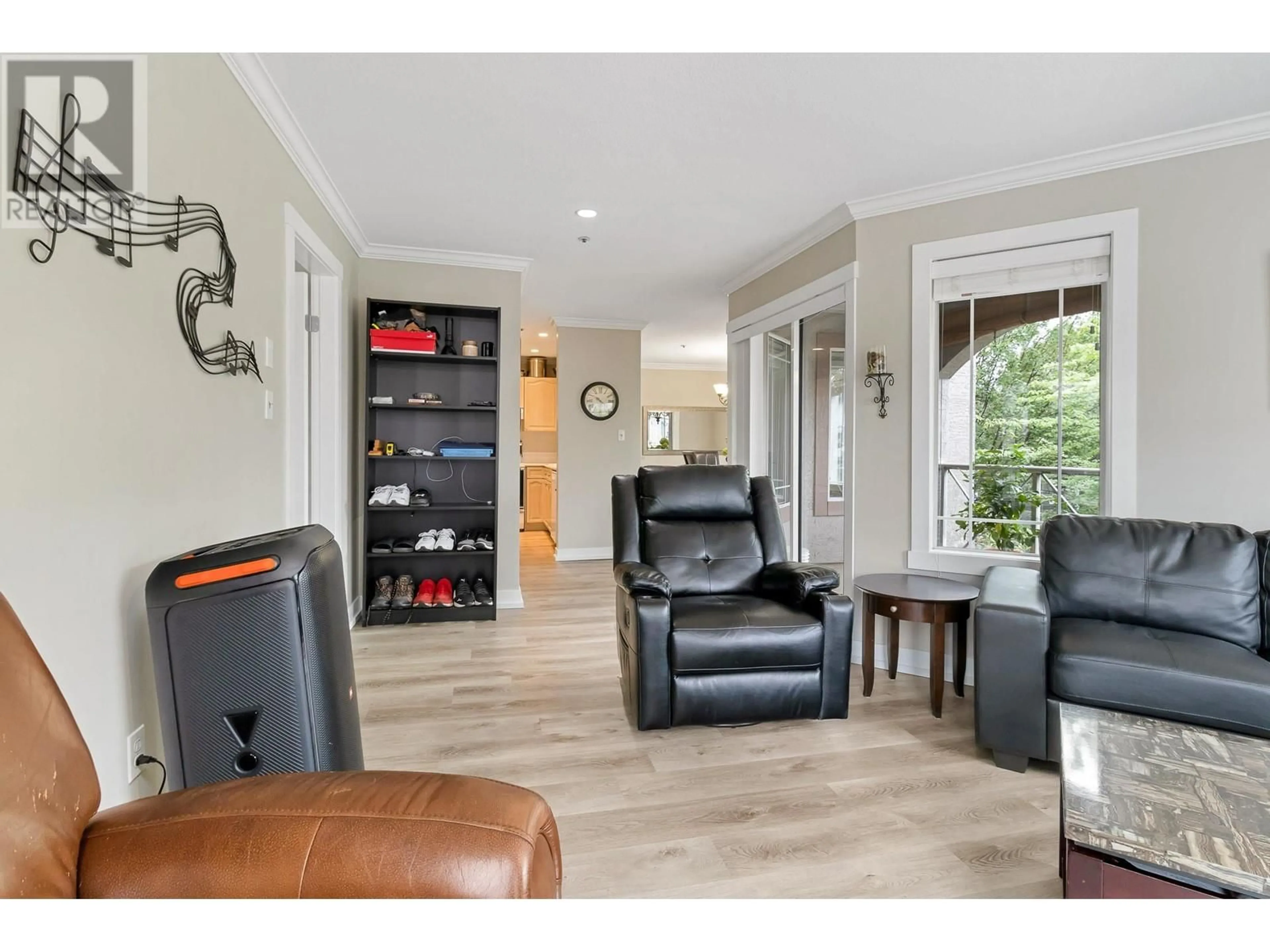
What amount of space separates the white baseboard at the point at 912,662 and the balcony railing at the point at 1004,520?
58 centimetres

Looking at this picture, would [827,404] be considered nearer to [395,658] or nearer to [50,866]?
[395,658]

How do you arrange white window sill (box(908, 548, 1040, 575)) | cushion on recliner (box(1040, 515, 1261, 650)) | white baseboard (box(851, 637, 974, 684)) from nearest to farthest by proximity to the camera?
cushion on recliner (box(1040, 515, 1261, 650)) → white window sill (box(908, 548, 1040, 575)) → white baseboard (box(851, 637, 974, 684))

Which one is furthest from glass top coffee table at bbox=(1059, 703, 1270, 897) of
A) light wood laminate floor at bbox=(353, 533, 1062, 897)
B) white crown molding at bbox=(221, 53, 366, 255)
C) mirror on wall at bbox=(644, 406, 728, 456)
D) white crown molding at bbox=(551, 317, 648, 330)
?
mirror on wall at bbox=(644, 406, 728, 456)

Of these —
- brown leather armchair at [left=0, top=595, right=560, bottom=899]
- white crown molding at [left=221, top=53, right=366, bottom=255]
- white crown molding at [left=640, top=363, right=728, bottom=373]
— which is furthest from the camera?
white crown molding at [left=640, top=363, right=728, bottom=373]

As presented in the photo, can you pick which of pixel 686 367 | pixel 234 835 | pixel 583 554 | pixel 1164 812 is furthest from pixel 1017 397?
pixel 686 367

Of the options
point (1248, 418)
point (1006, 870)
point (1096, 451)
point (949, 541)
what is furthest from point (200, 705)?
point (1248, 418)

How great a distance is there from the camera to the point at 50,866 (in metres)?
0.69

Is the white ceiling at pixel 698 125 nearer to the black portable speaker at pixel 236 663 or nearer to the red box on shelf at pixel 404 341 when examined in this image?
the red box on shelf at pixel 404 341

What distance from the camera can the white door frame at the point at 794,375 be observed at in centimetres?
336

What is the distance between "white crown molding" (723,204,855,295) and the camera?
11.0ft

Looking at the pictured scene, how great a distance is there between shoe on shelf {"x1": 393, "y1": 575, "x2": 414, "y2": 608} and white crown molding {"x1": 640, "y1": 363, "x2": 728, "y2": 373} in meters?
6.10

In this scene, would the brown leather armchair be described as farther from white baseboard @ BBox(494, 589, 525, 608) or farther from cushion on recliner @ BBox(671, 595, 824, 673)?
white baseboard @ BBox(494, 589, 525, 608)

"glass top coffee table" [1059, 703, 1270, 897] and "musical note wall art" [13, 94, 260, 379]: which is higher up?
"musical note wall art" [13, 94, 260, 379]
